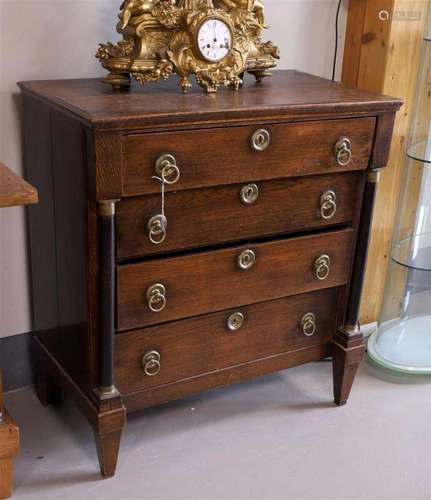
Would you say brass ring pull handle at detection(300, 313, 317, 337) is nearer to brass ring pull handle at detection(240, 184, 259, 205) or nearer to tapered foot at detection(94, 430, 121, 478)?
brass ring pull handle at detection(240, 184, 259, 205)

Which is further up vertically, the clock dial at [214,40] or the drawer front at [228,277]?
the clock dial at [214,40]

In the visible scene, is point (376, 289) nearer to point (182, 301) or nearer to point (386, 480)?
point (386, 480)

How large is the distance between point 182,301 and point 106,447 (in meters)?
0.43

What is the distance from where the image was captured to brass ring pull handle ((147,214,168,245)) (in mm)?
1707

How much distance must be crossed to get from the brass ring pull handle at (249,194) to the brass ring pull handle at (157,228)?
0.22 m

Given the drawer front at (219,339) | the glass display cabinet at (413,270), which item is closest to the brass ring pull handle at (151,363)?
the drawer front at (219,339)

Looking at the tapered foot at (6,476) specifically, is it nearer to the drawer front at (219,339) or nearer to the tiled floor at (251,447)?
the tiled floor at (251,447)

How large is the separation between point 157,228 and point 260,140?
1.11ft

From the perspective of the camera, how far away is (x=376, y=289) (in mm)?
2695

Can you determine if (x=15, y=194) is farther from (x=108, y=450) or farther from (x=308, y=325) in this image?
(x=308, y=325)

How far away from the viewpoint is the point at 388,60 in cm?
233

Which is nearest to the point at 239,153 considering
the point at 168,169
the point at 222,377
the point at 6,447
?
the point at 168,169

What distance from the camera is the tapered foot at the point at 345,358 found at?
2168mm

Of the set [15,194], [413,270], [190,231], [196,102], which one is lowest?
[413,270]
